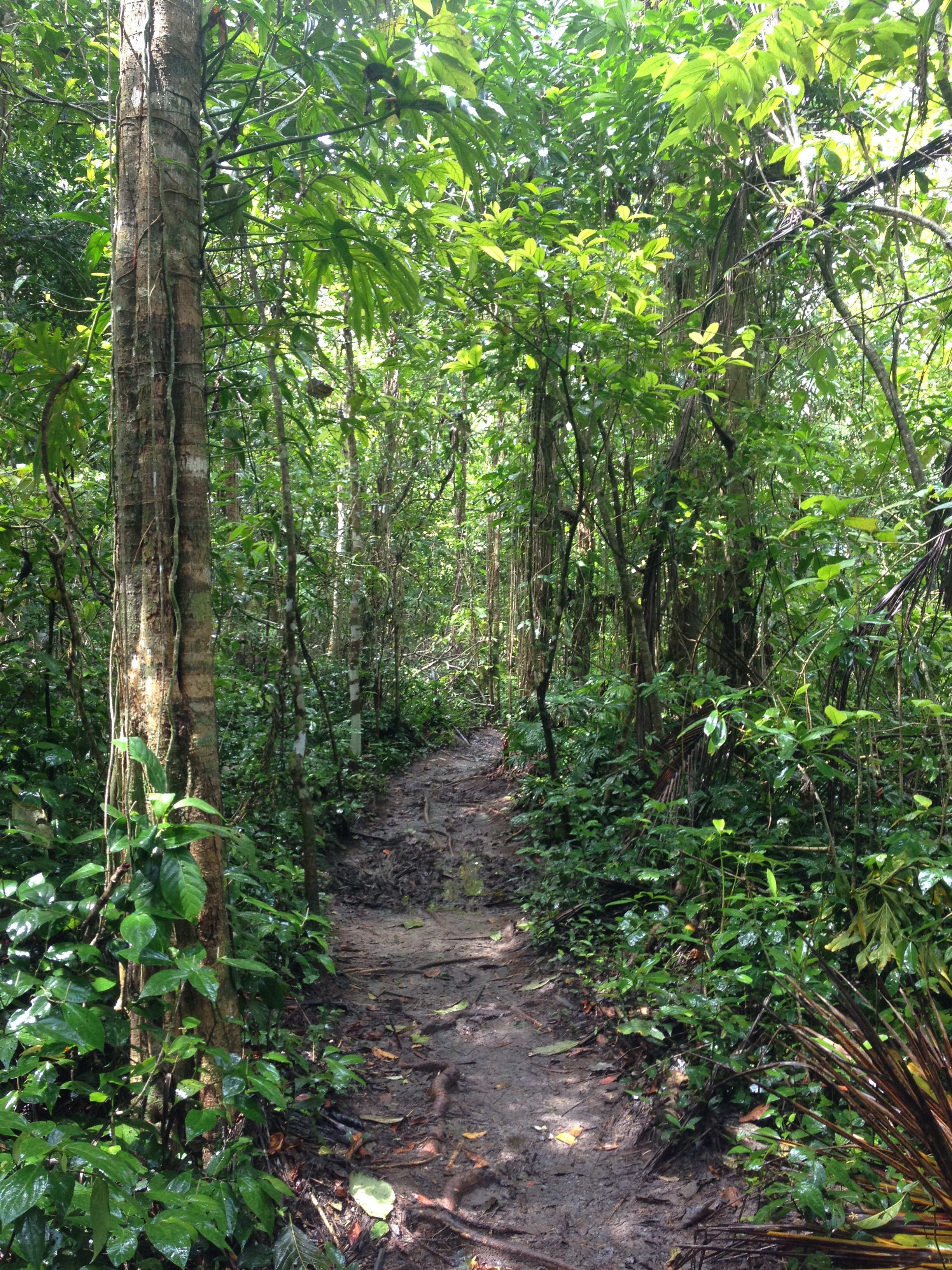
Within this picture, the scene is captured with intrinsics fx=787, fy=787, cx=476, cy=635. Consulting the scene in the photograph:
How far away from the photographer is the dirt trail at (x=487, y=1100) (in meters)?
2.59

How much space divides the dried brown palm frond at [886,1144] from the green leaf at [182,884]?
5.09ft

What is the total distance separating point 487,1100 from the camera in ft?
11.1

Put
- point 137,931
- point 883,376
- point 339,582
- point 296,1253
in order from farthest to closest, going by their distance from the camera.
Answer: point 339,582
point 883,376
point 296,1253
point 137,931

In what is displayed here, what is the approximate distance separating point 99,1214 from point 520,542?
22.5 ft

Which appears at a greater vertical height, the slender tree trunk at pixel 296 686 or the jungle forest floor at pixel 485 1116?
the slender tree trunk at pixel 296 686

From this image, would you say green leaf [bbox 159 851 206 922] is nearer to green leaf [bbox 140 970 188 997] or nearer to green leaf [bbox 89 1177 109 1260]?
green leaf [bbox 140 970 188 997]

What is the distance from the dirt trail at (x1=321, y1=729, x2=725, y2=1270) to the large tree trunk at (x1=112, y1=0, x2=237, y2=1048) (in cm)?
109

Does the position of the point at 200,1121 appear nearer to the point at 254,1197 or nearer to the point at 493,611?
the point at 254,1197

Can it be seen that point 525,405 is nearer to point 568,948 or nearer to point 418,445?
point 418,445

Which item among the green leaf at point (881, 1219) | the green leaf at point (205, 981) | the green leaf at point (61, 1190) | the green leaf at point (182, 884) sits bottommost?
the green leaf at point (881, 1219)

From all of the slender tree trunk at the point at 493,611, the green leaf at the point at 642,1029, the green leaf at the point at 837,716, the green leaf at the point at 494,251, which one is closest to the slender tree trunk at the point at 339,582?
the slender tree trunk at the point at 493,611

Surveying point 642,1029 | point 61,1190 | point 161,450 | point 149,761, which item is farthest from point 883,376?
point 61,1190

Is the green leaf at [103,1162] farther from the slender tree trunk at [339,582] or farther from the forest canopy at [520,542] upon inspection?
the slender tree trunk at [339,582]

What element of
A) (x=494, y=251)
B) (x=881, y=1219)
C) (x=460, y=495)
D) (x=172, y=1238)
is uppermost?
(x=460, y=495)
